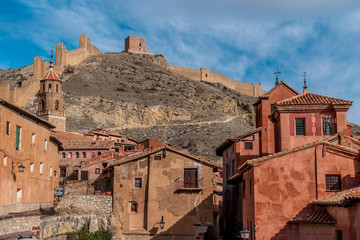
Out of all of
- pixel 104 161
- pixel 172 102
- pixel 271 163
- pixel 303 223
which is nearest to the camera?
pixel 303 223

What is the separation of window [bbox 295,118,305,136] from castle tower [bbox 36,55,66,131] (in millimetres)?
55343

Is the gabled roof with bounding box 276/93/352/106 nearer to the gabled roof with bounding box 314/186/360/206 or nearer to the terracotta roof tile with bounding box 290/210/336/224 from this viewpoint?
the gabled roof with bounding box 314/186/360/206

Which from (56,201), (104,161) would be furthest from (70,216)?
(104,161)

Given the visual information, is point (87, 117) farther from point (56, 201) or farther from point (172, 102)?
point (56, 201)

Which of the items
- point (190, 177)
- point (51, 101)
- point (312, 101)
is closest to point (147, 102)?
point (51, 101)

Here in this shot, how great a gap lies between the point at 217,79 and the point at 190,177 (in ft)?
419

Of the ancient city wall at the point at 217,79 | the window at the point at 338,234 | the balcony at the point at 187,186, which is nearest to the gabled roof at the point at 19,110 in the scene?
the balcony at the point at 187,186

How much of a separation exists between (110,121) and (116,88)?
19.6 metres

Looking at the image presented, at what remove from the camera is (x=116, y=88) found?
12356 centimetres

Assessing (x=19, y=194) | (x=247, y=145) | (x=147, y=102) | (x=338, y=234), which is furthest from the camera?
(x=147, y=102)

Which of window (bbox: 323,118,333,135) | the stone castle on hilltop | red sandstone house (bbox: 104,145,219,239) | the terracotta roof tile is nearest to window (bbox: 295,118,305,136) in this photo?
window (bbox: 323,118,333,135)

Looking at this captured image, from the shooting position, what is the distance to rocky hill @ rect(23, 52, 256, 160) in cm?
9588

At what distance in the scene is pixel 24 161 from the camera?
1136 inches

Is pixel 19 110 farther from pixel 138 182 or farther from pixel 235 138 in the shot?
pixel 235 138
